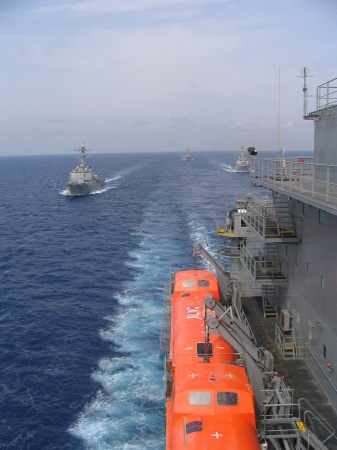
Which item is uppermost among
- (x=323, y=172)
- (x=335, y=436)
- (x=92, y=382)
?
(x=323, y=172)

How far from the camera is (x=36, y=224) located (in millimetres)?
73312

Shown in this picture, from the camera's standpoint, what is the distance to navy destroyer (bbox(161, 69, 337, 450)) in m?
13.4

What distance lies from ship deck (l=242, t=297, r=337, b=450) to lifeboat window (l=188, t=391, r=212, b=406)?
4093 mm

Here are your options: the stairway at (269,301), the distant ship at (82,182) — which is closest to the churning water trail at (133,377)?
the stairway at (269,301)

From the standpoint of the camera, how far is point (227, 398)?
13.5 meters

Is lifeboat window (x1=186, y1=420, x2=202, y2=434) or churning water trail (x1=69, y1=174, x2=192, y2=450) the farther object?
churning water trail (x1=69, y1=174, x2=192, y2=450)

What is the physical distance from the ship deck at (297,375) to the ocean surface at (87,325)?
21.8 feet

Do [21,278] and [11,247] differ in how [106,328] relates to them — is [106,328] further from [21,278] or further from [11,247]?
[11,247]

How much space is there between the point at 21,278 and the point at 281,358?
105ft

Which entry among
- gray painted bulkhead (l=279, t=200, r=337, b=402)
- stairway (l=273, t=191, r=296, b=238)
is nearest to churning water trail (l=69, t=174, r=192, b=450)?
gray painted bulkhead (l=279, t=200, r=337, b=402)

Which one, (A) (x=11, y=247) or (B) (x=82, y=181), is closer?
(A) (x=11, y=247)

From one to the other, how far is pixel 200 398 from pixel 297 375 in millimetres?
6153

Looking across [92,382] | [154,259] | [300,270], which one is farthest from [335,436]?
Result: [154,259]

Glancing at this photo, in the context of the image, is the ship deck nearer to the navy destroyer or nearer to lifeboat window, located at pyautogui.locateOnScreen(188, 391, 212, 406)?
the navy destroyer
